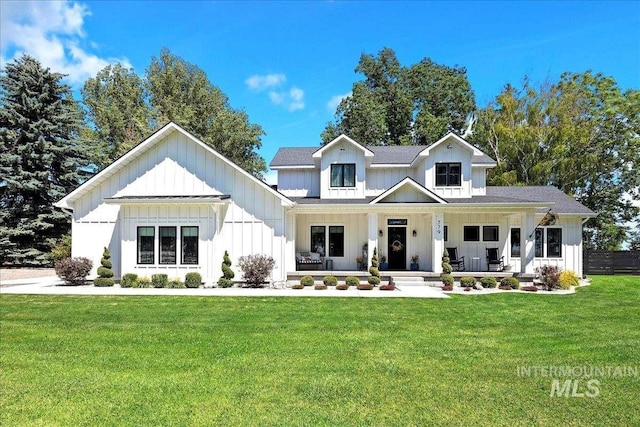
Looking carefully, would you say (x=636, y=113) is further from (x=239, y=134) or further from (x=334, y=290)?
(x=239, y=134)

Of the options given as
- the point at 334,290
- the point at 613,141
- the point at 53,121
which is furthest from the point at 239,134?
the point at 613,141

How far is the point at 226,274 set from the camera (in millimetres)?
15781

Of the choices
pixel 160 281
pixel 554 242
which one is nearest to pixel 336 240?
pixel 160 281

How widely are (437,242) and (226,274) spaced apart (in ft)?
30.8

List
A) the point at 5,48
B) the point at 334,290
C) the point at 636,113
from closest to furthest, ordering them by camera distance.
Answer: the point at 334,290, the point at 5,48, the point at 636,113

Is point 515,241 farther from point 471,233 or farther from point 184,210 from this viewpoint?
point 184,210

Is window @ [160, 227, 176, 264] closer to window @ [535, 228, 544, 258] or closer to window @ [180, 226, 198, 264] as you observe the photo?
window @ [180, 226, 198, 264]

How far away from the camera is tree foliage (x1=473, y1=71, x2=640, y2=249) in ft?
88.7

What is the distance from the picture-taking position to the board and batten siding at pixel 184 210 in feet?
52.4

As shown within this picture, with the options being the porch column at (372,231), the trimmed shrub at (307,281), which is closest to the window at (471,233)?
the porch column at (372,231)

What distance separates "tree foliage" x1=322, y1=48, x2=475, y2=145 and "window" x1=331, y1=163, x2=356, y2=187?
61.2 ft

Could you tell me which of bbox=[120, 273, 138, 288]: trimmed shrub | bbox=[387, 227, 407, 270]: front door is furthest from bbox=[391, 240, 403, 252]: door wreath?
bbox=[120, 273, 138, 288]: trimmed shrub

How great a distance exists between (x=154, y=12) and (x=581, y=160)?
28.2 metres

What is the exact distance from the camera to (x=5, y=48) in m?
24.4
